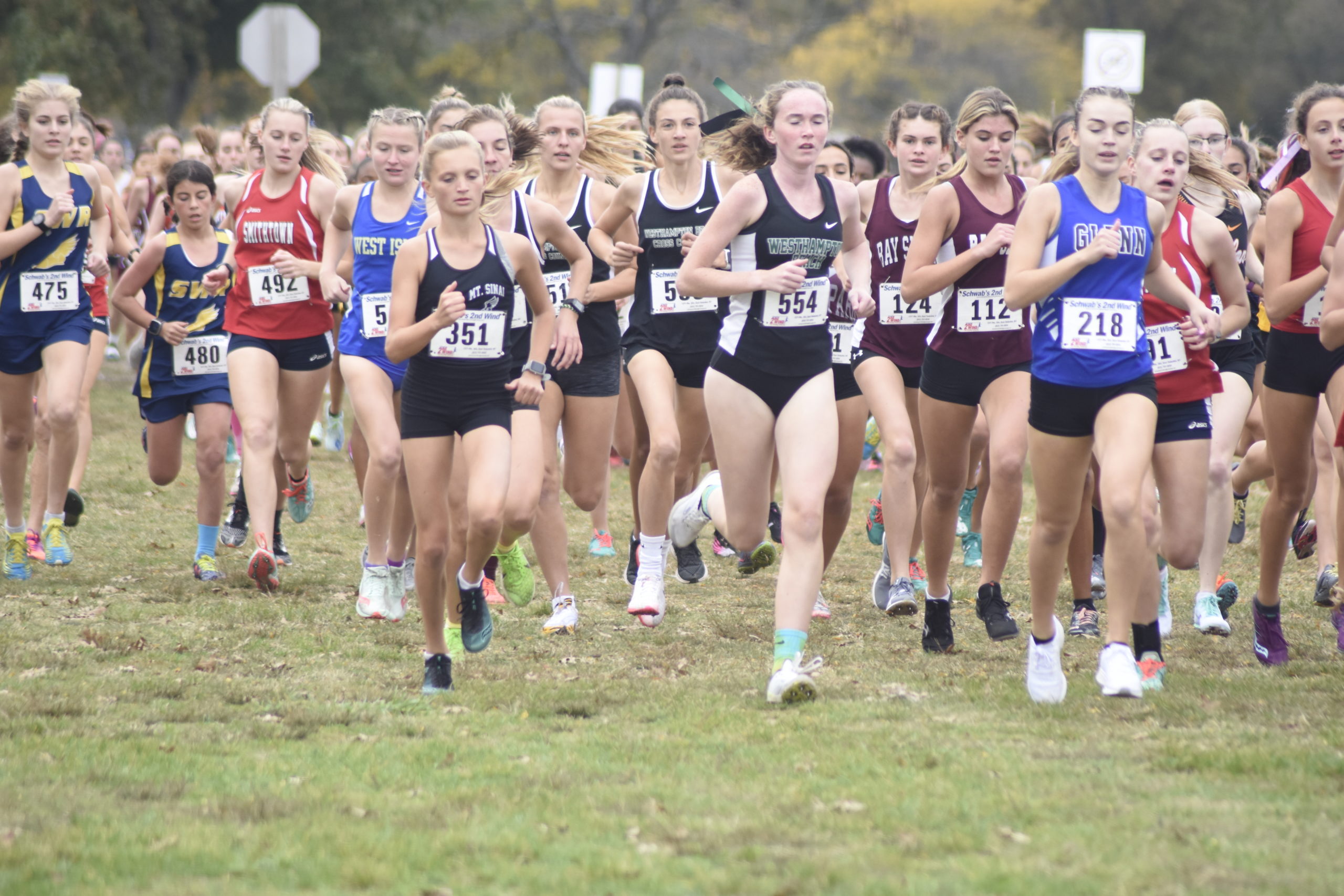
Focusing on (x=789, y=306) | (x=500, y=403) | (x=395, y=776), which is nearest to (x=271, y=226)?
(x=500, y=403)

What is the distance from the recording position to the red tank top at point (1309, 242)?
6.63 m

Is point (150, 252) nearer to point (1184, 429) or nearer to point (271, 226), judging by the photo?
point (271, 226)

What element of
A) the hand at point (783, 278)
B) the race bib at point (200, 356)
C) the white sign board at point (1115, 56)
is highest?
the white sign board at point (1115, 56)

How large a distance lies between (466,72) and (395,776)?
4751 centimetres

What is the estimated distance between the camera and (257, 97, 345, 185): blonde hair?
8344 millimetres

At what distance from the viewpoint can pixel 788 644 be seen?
5.91 metres

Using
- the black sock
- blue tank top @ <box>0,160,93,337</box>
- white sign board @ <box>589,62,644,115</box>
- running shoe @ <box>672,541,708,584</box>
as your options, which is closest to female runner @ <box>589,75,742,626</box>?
running shoe @ <box>672,541,708,584</box>

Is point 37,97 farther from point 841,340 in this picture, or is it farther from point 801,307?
point 801,307

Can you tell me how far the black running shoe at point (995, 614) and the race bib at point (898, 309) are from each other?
1.32 meters

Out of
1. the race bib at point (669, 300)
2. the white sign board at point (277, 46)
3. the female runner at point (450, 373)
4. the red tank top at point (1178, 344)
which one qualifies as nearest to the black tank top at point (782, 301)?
the female runner at point (450, 373)

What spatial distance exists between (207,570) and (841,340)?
3567 millimetres

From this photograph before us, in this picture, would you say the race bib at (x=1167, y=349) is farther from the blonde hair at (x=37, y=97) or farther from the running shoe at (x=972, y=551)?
the blonde hair at (x=37, y=97)

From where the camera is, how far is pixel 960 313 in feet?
22.2

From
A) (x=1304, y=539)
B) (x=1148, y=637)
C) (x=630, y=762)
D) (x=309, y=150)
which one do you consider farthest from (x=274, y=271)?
(x=1304, y=539)
